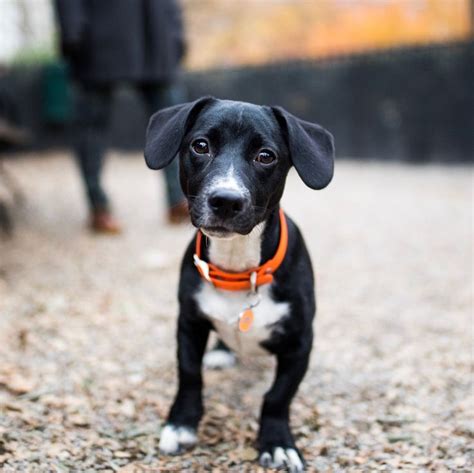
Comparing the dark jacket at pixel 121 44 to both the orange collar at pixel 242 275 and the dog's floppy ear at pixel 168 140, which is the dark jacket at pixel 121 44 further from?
the orange collar at pixel 242 275

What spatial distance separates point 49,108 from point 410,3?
275 inches

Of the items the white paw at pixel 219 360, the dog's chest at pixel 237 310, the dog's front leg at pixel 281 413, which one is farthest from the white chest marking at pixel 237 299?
the white paw at pixel 219 360

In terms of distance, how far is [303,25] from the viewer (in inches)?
556

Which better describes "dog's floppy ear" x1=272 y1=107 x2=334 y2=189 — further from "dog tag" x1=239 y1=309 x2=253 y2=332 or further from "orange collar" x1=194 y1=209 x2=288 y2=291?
"dog tag" x1=239 y1=309 x2=253 y2=332

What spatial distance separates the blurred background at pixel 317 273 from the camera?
2342 mm

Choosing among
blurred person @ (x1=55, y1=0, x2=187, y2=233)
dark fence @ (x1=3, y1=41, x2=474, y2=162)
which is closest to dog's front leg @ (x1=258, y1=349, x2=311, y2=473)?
blurred person @ (x1=55, y1=0, x2=187, y2=233)

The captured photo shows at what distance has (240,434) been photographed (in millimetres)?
2377

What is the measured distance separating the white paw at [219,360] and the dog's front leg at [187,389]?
57cm

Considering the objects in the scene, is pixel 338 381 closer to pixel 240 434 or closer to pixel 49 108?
pixel 240 434

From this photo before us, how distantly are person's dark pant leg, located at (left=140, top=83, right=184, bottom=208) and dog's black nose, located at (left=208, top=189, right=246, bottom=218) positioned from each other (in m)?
3.08

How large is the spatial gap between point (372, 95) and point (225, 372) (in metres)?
7.03

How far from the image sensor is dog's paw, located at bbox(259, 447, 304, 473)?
217 centimetres

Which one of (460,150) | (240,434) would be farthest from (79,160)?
(460,150)

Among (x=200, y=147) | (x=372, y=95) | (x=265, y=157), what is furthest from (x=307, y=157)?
(x=372, y=95)
